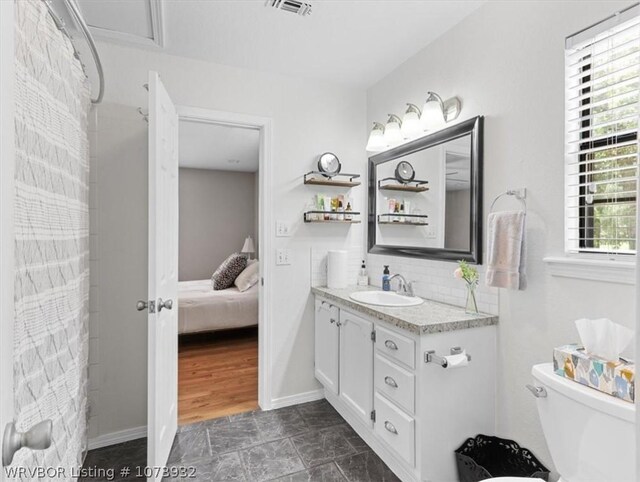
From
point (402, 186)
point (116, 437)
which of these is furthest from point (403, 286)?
point (116, 437)

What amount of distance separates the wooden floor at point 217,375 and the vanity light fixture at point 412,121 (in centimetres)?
224

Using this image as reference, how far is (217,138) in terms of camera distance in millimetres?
4203

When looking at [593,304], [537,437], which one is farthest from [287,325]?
[593,304]

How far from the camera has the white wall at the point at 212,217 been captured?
5.82 meters


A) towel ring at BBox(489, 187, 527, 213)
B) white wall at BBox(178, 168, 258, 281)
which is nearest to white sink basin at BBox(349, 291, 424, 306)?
towel ring at BBox(489, 187, 527, 213)

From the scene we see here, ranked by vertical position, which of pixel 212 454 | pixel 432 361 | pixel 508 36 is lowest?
pixel 212 454

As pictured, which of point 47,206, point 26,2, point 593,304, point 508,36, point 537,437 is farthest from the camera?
point 508,36

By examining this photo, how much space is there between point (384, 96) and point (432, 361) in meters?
1.96

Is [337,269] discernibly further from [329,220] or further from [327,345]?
[327,345]

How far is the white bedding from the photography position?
12.2 feet

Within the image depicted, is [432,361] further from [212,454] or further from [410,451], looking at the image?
[212,454]

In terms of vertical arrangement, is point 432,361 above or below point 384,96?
below

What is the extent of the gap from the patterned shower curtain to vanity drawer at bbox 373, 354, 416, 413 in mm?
1422

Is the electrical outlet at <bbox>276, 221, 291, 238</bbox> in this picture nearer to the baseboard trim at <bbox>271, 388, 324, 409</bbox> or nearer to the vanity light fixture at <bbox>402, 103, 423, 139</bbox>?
the vanity light fixture at <bbox>402, 103, 423, 139</bbox>
